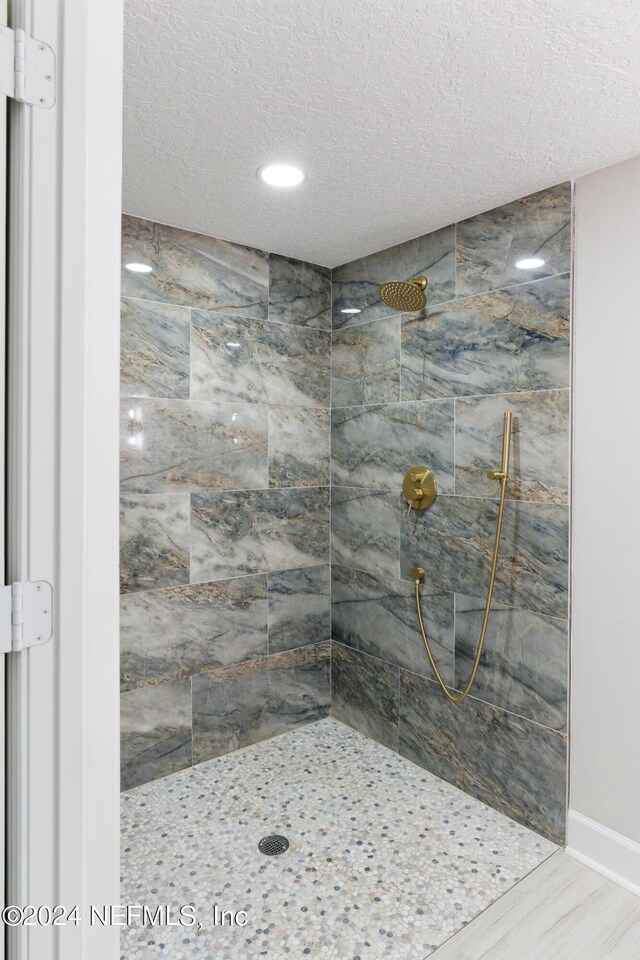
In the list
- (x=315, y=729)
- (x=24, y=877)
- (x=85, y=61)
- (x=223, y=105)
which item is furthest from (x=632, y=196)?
(x=315, y=729)

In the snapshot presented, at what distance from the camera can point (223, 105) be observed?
160cm

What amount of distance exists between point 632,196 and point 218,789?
8.74 ft

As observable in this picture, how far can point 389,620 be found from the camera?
2.76m

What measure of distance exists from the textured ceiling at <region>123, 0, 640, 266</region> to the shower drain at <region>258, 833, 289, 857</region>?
234 cm

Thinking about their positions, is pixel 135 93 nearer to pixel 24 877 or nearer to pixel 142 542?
pixel 142 542

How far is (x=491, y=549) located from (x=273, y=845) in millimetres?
1339

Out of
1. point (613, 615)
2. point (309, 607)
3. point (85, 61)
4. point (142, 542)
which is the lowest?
point (309, 607)

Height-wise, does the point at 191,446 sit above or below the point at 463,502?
above

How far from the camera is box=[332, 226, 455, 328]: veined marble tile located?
2.45 m

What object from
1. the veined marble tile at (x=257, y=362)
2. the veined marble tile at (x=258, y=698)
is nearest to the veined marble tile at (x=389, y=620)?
the veined marble tile at (x=258, y=698)

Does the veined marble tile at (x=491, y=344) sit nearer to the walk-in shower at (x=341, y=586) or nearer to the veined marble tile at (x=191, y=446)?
the walk-in shower at (x=341, y=586)

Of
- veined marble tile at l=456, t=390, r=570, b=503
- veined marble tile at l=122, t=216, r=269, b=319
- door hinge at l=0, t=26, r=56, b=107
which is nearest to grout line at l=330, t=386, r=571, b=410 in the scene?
veined marble tile at l=456, t=390, r=570, b=503

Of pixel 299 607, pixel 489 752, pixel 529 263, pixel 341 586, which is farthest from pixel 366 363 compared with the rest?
pixel 489 752

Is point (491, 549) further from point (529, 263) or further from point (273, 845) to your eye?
point (273, 845)
